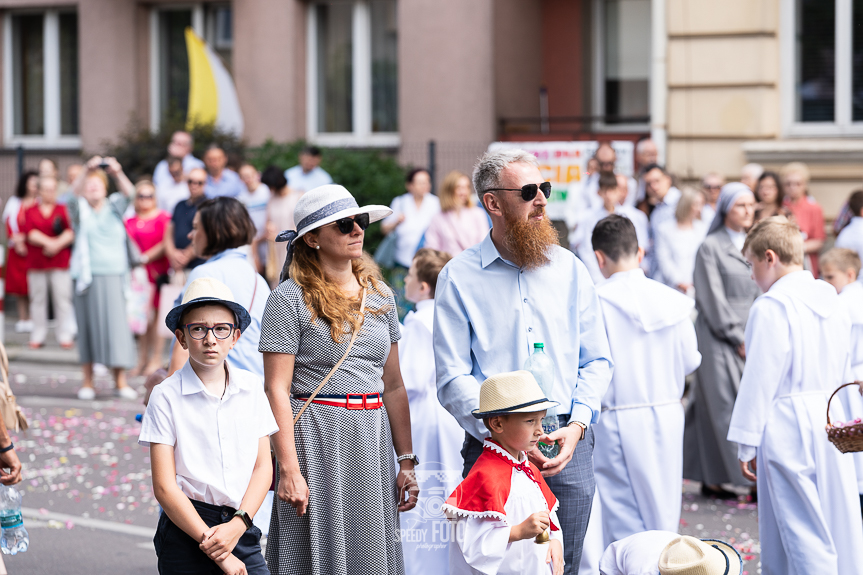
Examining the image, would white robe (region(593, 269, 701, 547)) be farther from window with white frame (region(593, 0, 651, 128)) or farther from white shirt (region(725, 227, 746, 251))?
window with white frame (region(593, 0, 651, 128))

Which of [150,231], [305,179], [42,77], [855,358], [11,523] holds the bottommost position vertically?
[11,523]

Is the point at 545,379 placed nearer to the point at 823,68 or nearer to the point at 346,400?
the point at 346,400

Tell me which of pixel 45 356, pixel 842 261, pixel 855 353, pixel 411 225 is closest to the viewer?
pixel 855 353

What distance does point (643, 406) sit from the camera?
18.1ft

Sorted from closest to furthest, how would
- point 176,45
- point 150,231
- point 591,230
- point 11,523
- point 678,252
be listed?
1. point 11,523
2. point 678,252
3. point 591,230
4. point 150,231
5. point 176,45

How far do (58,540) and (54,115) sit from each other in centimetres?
1471

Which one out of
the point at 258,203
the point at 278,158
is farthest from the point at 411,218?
the point at 278,158

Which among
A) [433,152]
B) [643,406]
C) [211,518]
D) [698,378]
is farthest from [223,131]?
[211,518]

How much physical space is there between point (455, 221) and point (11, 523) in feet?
22.8

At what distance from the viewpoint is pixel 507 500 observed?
12.1 ft

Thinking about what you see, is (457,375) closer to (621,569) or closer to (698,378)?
(621,569)

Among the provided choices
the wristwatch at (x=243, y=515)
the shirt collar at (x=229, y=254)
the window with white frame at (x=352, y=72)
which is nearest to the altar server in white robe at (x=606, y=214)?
the shirt collar at (x=229, y=254)

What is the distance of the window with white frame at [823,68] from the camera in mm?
13375

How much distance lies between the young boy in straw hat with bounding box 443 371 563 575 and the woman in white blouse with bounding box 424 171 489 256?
7345 mm
